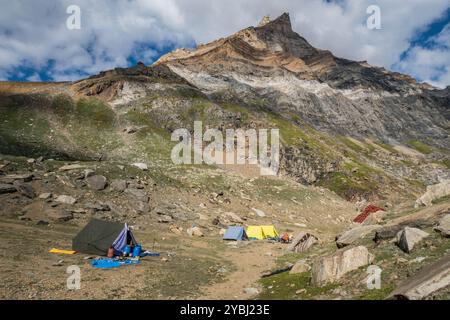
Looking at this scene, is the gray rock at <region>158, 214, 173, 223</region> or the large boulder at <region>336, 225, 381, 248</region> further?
the gray rock at <region>158, 214, 173, 223</region>

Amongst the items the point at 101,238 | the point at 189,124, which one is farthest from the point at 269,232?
the point at 189,124

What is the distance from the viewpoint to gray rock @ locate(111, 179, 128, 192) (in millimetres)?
44406

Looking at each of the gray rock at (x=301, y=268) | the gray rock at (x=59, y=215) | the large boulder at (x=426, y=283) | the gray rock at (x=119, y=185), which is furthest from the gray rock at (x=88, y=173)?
the large boulder at (x=426, y=283)

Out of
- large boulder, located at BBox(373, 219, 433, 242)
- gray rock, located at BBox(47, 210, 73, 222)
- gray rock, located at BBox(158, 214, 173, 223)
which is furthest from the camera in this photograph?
gray rock, located at BBox(158, 214, 173, 223)

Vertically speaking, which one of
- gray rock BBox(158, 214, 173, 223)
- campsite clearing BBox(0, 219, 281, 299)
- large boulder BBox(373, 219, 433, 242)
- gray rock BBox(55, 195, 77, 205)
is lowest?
campsite clearing BBox(0, 219, 281, 299)

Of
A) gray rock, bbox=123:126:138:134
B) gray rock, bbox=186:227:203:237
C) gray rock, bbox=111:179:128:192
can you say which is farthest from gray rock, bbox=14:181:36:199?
gray rock, bbox=123:126:138:134

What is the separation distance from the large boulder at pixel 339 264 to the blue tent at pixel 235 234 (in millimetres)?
21487

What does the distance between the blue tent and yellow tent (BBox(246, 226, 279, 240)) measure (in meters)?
1.53

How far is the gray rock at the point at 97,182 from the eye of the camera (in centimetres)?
4304

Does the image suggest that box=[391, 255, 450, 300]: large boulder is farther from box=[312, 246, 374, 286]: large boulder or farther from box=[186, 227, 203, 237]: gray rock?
box=[186, 227, 203, 237]: gray rock

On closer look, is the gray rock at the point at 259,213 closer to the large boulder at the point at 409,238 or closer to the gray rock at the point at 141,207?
the gray rock at the point at 141,207

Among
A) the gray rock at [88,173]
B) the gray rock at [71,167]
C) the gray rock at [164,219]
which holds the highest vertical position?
the gray rock at [71,167]

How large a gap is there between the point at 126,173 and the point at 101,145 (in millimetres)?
26694

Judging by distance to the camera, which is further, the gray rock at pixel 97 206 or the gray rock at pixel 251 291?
the gray rock at pixel 97 206
